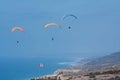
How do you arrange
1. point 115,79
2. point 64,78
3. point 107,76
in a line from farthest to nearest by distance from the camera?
point 64,78 → point 107,76 → point 115,79

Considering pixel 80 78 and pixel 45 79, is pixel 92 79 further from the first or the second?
pixel 45 79

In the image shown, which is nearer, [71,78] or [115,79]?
[115,79]

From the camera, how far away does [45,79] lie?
223 ft

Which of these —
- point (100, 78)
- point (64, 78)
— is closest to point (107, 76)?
point (100, 78)

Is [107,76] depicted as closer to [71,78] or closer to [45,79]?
[71,78]

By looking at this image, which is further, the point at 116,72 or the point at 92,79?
the point at 116,72

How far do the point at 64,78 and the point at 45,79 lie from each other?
3108 millimetres

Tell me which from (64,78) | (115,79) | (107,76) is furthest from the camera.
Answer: (64,78)

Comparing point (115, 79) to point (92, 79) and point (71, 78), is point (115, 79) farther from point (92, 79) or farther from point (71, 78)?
point (71, 78)

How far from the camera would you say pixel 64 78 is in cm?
6756

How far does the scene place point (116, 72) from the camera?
220 ft

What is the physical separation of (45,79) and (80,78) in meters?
6.87

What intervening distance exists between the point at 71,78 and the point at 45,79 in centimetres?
493

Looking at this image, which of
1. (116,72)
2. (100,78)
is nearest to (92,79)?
(100,78)
